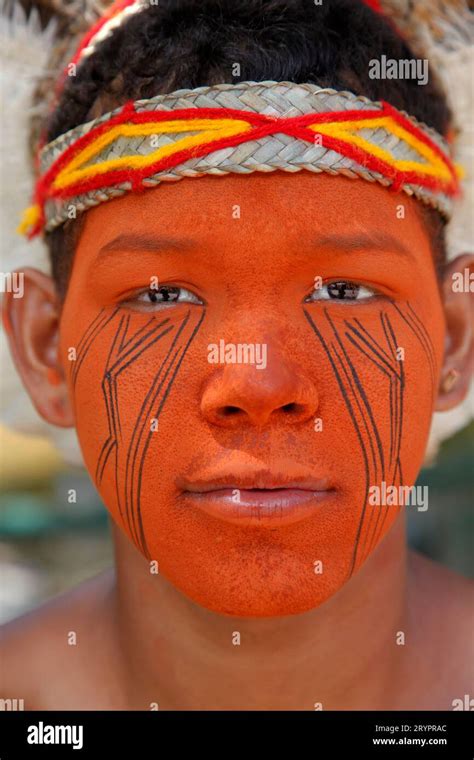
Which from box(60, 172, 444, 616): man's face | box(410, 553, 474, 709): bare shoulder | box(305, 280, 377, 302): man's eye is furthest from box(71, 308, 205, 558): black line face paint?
box(410, 553, 474, 709): bare shoulder

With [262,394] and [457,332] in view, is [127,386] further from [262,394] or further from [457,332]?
[457,332]

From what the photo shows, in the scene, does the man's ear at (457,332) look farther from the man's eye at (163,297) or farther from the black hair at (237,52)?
the man's eye at (163,297)

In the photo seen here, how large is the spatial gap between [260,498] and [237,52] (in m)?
1.10

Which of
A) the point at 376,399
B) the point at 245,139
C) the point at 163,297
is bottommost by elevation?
→ the point at 376,399

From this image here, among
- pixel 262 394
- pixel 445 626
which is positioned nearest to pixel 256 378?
pixel 262 394

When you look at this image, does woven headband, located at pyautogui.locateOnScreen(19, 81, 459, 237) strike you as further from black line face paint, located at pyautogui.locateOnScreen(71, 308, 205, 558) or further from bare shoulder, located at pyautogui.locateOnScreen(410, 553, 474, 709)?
bare shoulder, located at pyautogui.locateOnScreen(410, 553, 474, 709)

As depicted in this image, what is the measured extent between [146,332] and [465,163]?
1304mm

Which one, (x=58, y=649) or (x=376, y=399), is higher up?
(x=376, y=399)

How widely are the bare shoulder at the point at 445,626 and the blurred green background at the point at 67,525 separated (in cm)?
100

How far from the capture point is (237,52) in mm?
2090

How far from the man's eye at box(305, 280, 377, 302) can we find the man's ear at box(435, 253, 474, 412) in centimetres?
52

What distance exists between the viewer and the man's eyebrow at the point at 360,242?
2.01 meters

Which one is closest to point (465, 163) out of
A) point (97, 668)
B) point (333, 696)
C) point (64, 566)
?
point (333, 696)

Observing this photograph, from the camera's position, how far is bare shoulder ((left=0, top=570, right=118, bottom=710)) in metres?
2.73
